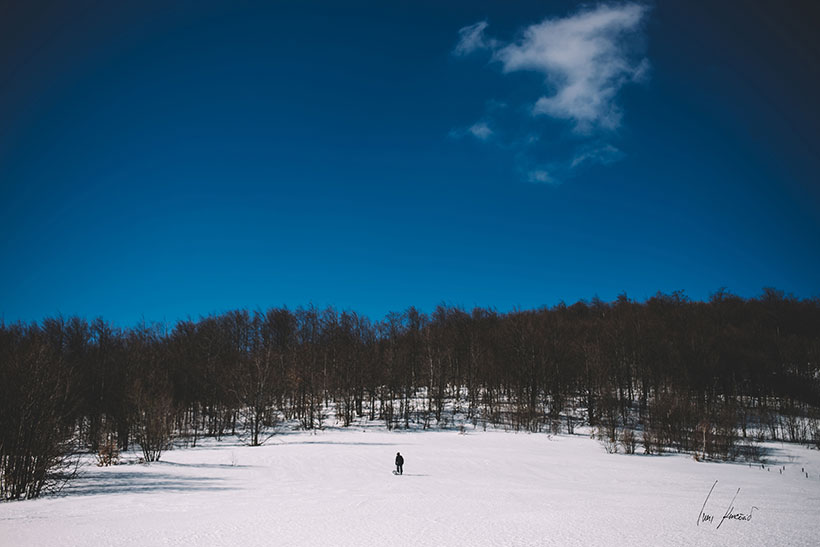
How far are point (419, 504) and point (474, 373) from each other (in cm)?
4748

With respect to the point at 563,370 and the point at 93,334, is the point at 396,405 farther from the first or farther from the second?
the point at 93,334

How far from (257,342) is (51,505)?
57510 mm

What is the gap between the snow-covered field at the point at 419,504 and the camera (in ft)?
35.1

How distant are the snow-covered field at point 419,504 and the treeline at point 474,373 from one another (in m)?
9.20

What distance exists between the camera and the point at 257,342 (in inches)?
2753

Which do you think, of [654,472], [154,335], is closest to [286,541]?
[654,472]

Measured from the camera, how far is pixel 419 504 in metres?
14.5
